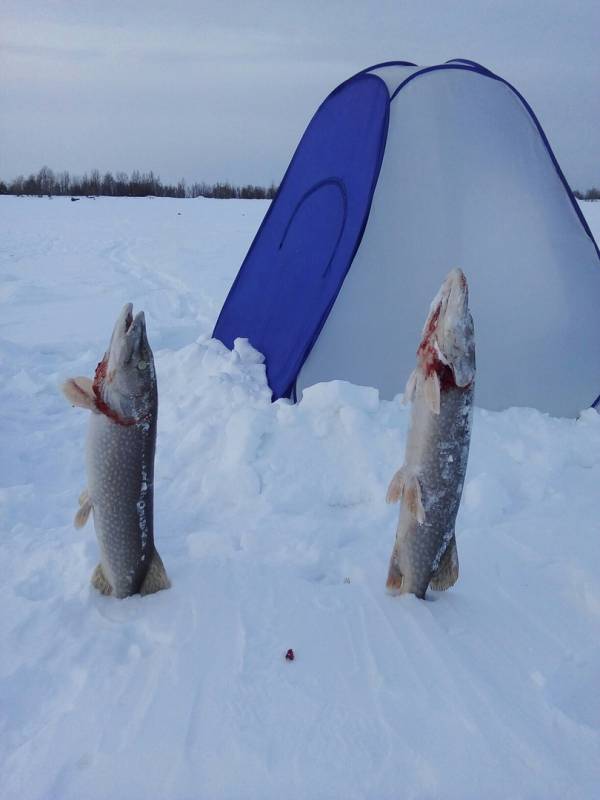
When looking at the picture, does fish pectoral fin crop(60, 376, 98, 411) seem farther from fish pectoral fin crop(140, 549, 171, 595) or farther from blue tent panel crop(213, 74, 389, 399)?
blue tent panel crop(213, 74, 389, 399)

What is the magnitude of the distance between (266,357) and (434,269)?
54.0 inches

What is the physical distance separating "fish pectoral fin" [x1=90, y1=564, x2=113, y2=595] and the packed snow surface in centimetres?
5

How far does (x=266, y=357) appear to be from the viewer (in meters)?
5.21

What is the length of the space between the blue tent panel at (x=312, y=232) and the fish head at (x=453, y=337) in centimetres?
194

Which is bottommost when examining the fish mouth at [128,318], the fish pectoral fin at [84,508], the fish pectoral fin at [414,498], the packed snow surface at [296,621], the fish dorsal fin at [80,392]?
the packed snow surface at [296,621]

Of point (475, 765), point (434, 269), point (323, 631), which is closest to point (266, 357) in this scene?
point (434, 269)

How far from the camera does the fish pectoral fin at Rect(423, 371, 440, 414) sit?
2.69 metres

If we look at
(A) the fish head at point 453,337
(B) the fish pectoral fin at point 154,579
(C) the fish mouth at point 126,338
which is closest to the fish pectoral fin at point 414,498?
(A) the fish head at point 453,337

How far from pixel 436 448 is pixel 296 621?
2.94 ft

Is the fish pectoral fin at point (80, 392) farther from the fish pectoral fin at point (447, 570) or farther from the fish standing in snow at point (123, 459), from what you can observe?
the fish pectoral fin at point (447, 570)

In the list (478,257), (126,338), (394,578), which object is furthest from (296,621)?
(478,257)

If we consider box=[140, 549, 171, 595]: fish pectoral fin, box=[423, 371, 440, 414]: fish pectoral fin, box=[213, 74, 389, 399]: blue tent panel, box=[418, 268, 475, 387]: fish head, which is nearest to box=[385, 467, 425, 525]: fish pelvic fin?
box=[423, 371, 440, 414]: fish pectoral fin

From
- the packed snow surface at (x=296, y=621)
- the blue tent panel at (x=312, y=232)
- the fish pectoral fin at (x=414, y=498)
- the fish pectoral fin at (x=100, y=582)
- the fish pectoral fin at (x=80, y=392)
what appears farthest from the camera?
the blue tent panel at (x=312, y=232)

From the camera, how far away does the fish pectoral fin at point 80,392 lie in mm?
2643
